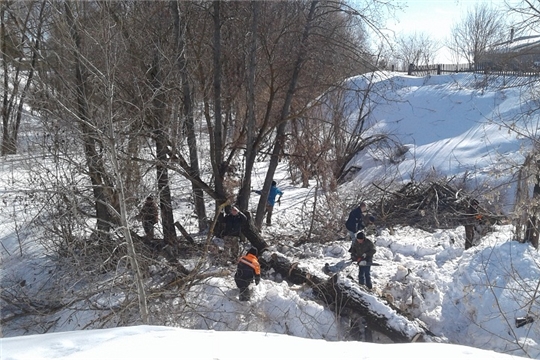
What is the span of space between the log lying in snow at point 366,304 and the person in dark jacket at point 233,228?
5.25 feet

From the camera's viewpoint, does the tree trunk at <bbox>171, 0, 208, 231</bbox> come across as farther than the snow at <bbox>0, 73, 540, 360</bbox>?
Yes

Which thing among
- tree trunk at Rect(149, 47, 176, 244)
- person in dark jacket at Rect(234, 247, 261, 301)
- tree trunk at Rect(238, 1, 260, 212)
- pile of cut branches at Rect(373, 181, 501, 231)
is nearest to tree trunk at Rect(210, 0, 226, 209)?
tree trunk at Rect(238, 1, 260, 212)

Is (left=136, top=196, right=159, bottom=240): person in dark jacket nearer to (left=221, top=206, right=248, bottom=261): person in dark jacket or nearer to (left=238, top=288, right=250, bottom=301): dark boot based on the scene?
(left=221, top=206, right=248, bottom=261): person in dark jacket

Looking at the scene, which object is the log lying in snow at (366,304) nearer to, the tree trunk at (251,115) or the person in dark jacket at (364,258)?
the person in dark jacket at (364,258)

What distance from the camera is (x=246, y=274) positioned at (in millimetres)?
10195

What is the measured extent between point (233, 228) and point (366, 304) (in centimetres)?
364

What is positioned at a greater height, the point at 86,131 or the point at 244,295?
the point at 86,131

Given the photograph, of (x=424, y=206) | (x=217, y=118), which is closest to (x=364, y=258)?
(x=217, y=118)

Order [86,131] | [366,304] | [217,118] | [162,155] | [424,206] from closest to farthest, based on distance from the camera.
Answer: [86,131], [366,304], [162,155], [217,118], [424,206]

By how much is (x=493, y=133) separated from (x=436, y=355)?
21.9 meters

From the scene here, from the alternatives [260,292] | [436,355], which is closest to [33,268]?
[260,292]

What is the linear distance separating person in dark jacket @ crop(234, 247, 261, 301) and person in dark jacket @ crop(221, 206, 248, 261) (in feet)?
6.07

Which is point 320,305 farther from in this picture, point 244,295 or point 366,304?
point 244,295

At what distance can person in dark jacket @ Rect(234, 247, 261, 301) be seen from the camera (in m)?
10.1
